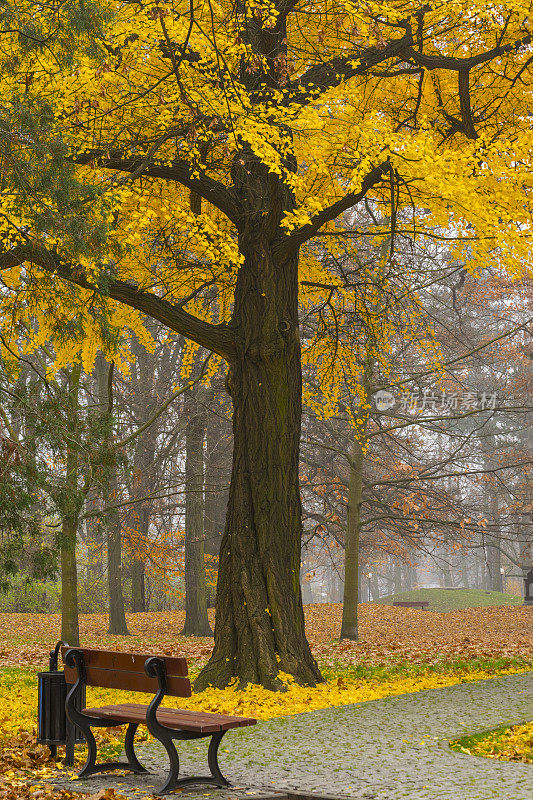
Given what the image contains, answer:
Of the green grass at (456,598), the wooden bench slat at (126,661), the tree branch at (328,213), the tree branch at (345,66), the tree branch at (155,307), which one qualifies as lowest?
the green grass at (456,598)

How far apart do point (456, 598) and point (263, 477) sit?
25.1m

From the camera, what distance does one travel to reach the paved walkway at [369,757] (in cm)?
494

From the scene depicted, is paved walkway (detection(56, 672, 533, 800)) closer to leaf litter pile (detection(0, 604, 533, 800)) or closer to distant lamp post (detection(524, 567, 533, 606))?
leaf litter pile (detection(0, 604, 533, 800))

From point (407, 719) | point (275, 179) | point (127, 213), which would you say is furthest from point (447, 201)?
point (407, 719)

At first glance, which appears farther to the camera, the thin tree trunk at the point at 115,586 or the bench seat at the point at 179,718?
the thin tree trunk at the point at 115,586

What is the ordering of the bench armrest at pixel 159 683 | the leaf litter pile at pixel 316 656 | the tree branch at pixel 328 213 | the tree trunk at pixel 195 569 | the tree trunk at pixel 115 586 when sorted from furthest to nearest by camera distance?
the tree trunk at pixel 115 586 → the tree trunk at pixel 195 569 → the tree branch at pixel 328 213 → the leaf litter pile at pixel 316 656 → the bench armrest at pixel 159 683

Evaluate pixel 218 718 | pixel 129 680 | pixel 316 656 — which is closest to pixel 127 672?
pixel 129 680

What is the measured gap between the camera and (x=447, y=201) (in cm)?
908

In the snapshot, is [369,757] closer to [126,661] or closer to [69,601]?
[126,661]

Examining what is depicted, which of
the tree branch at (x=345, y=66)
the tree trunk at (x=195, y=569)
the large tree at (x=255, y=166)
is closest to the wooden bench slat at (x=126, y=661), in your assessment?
the large tree at (x=255, y=166)

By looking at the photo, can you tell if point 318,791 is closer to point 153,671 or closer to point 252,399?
point 153,671

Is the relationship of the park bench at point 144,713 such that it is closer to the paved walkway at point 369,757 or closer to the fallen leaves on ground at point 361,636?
the paved walkway at point 369,757

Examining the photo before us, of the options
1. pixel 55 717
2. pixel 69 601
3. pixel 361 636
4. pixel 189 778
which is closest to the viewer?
pixel 189 778

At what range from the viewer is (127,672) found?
5.68 meters
